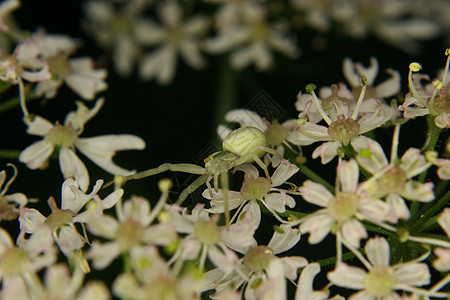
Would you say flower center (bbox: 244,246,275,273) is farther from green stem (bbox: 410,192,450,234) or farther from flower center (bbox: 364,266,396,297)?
green stem (bbox: 410,192,450,234)

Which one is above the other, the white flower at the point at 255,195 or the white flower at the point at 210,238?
the white flower at the point at 255,195

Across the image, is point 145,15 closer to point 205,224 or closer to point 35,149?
point 35,149

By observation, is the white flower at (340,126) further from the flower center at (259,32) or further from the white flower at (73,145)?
the flower center at (259,32)

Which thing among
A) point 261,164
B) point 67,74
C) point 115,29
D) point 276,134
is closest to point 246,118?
point 276,134

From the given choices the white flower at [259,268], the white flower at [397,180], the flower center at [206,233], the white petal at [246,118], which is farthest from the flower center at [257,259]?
the white petal at [246,118]

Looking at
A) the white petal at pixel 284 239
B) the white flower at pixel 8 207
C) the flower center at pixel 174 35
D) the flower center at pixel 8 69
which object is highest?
the flower center at pixel 174 35

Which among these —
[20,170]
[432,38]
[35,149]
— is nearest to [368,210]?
[35,149]

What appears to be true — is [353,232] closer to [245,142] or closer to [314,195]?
[314,195]
